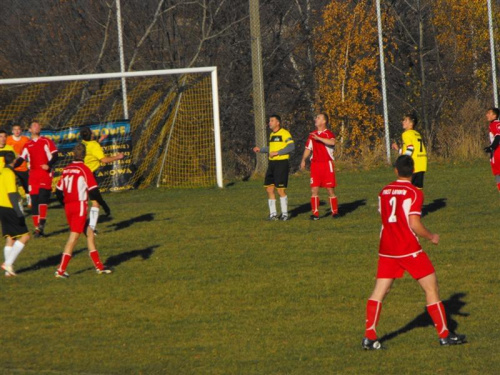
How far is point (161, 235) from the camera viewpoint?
17.0 metres

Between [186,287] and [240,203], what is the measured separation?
819 cm

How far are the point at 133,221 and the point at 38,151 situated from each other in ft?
7.91

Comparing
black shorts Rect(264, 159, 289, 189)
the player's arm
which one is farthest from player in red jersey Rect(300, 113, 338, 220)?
the player's arm

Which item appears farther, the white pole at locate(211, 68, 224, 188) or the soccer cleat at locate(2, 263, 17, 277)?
the white pole at locate(211, 68, 224, 188)

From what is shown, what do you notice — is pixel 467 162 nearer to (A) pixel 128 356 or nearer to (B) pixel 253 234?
(B) pixel 253 234

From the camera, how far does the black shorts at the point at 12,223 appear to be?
44.0ft

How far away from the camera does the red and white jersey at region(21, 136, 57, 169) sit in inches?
691

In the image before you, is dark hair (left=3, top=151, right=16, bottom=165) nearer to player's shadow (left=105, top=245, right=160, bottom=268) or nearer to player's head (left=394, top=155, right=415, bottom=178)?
player's shadow (left=105, top=245, right=160, bottom=268)

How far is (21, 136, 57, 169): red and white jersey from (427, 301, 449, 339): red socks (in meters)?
10.2

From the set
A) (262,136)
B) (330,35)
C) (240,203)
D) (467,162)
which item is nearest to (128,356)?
(240,203)

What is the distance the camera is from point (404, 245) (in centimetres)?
904

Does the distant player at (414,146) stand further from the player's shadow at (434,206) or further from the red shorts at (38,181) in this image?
the red shorts at (38,181)

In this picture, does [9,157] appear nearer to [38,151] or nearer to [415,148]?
[38,151]

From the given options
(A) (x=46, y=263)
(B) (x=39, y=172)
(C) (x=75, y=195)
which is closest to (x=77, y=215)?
(C) (x=75, y=195)
